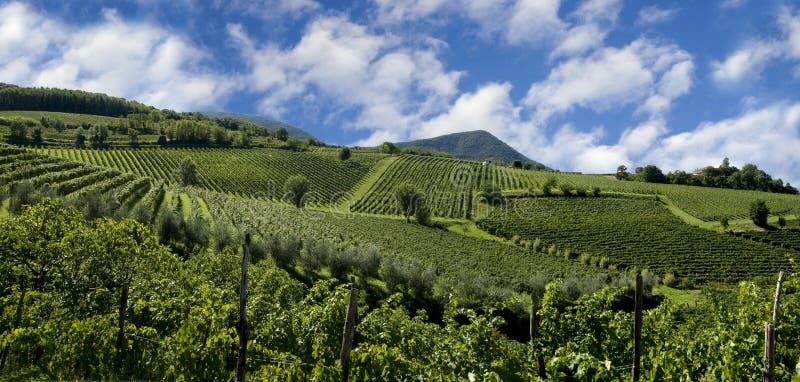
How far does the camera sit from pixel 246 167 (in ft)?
396

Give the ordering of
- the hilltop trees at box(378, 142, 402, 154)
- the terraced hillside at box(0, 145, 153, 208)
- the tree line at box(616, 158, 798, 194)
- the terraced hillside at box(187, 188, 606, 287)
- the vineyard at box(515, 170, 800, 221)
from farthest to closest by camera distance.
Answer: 1. the hilltop trees at box(378, 142, 402, 154)
2. the tree line at box(616, 158, 798, 194)
3. the vineyard at box(515, 170, 800, 221)
4. the terraced hillside at box(187, 188, 606, 287)
5. the terraced hillside at box(0, 145, 153, 208)

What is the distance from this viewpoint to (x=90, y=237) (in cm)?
1536

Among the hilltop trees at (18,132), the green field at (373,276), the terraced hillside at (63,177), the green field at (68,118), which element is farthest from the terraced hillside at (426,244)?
the green field at (68,118)

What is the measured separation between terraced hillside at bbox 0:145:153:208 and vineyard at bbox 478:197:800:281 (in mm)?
62603

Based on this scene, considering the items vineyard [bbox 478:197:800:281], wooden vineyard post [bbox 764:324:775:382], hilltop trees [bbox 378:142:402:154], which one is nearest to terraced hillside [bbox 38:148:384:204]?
hilltop trees [bbox 378:142:402:154]

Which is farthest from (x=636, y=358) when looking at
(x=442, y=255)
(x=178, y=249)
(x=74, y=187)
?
A: (x=74, y=187)

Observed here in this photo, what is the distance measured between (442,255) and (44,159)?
59.3 meters

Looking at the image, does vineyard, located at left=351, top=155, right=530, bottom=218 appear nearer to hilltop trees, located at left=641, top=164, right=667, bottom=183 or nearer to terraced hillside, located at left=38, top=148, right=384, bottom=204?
terraced hillside, located at left=38, top=148, right=384, bottom=204

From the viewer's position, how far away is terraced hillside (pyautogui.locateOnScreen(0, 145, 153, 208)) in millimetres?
48656

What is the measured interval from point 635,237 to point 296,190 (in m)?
73.7

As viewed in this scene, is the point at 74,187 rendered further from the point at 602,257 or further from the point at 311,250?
the point at 602,257

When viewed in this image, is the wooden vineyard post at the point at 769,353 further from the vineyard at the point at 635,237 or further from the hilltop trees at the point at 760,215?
the hilltop trees at the point at 760,215

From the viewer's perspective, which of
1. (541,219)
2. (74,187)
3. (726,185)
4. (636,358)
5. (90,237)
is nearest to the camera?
(636,358)

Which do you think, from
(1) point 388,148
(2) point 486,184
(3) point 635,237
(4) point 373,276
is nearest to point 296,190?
(2) point 486,184
